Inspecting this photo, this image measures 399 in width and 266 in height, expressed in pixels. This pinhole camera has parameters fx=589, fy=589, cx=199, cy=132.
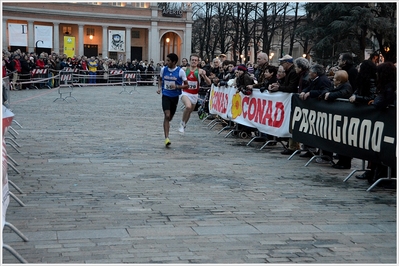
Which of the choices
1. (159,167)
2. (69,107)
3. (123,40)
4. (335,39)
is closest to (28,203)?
(159,167)

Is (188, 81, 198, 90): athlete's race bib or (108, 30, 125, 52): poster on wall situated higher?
(108, 30, 125, 52): poster on wall

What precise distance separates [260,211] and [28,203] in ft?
9.01

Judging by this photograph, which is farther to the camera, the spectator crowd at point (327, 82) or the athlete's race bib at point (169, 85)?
the athlete's race bib at point (169, 85)

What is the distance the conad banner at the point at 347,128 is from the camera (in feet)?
26.1

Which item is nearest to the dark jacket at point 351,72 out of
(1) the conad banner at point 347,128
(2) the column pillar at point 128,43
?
(1) the conad banner at point 347,128

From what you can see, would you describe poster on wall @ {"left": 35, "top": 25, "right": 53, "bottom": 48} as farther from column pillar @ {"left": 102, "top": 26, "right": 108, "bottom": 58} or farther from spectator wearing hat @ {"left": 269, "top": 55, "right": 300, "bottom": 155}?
spectator wearing hat @ {"left": 269, "top": 55, "right": 300, "bottom": 155}

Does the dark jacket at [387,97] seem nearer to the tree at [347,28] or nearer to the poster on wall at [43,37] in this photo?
the tree at [347,28]

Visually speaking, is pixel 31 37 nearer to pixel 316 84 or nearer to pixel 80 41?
pixel 80 41

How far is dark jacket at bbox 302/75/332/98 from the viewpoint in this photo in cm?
1023

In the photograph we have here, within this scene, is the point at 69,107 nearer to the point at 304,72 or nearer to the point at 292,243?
the point at 304,72

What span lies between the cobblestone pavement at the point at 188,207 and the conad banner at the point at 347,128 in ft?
1.56

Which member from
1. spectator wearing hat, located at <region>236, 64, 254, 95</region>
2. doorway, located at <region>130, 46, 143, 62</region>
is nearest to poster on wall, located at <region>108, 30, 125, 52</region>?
doorway, located at <region>130, 46, 143, 62</region>

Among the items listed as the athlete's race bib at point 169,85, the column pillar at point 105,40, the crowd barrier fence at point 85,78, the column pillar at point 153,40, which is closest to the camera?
the athlete's race bib at point 169,85

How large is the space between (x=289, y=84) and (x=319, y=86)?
Result: 140 centimetres
